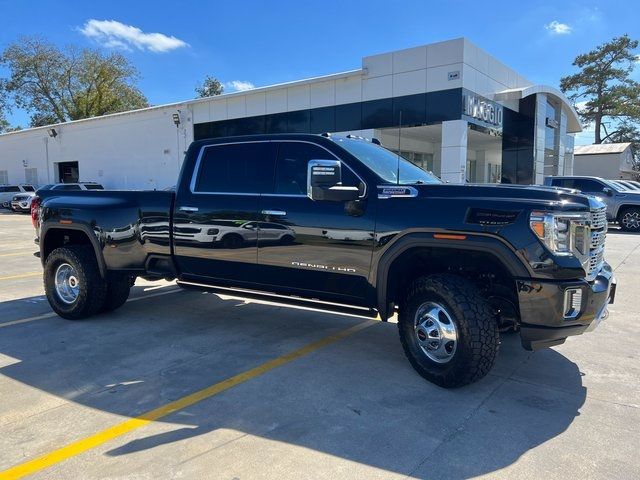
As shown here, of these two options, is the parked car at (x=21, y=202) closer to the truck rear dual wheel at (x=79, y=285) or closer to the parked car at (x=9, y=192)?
the parked car at (x=9, y=192)

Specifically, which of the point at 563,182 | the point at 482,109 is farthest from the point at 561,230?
the point at 482,109

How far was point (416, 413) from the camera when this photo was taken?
3.56 metres

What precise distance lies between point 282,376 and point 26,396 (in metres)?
1.93

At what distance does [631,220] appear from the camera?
17156 mm

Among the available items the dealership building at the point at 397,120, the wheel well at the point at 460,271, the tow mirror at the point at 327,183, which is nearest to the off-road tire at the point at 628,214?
the dealership building at the point at 397,120

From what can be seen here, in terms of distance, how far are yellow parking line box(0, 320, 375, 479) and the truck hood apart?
1890mm

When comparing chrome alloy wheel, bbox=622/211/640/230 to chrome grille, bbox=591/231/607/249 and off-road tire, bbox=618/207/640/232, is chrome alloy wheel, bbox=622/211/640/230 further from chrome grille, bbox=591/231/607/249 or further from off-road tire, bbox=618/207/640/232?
chrome grille, bbox=591/231/607/249

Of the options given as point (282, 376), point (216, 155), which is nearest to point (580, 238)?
point (282, 376)

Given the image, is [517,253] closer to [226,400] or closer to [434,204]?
[434,204]

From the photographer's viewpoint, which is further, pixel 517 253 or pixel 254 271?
pixel 254 271

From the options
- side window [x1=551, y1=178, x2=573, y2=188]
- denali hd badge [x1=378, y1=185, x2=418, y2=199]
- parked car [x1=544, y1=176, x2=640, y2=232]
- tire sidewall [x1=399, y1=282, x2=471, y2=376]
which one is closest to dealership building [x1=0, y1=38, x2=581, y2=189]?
side window [x1=551, y1=178, x2=573, y2=188]

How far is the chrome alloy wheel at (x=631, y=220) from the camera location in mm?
17109

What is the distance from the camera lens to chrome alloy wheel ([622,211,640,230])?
56.1 ft

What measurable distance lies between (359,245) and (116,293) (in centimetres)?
348
